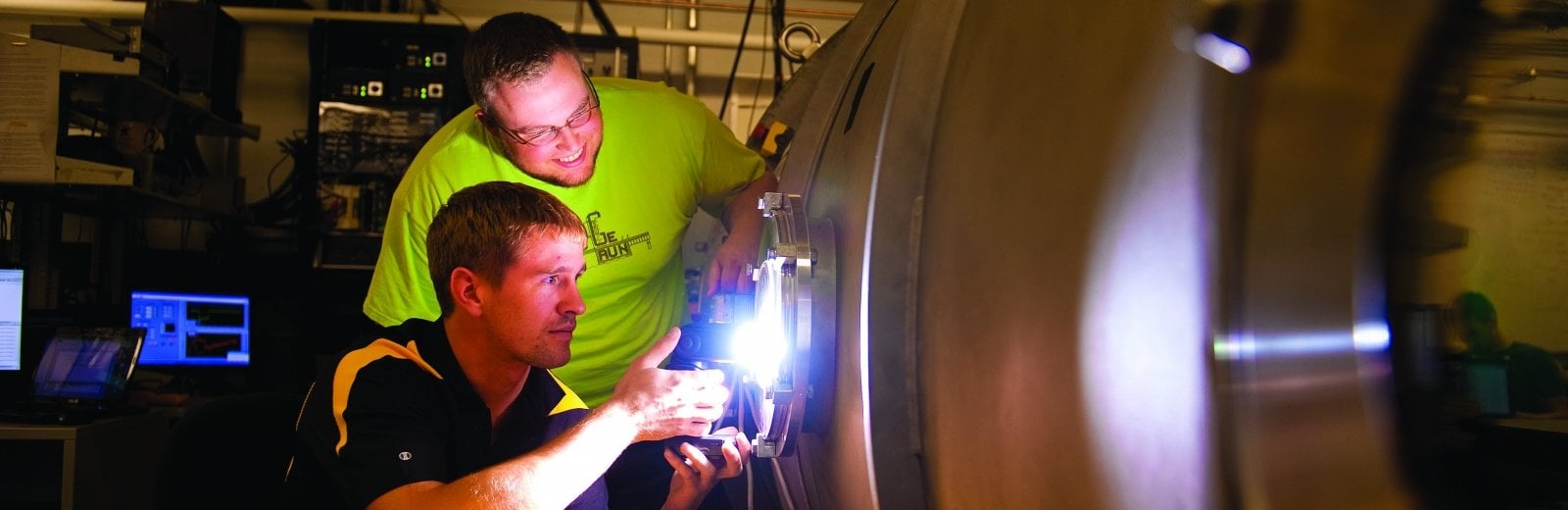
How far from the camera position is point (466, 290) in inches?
49.5

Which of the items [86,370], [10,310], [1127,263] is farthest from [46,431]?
[1127,263]

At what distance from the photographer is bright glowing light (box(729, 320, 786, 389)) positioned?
28.4 inches

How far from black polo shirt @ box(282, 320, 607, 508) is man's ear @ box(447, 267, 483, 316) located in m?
0.04

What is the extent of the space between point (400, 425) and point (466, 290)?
21 centimetres

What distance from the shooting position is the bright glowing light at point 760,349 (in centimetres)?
72

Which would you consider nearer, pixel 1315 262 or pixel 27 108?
pixel 1315 262

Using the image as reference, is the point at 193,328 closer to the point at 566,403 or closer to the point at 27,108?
the point at 27,108

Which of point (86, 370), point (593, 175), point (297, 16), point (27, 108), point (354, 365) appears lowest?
point (86, 370)

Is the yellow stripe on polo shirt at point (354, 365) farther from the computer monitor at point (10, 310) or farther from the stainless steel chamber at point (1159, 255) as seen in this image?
the computer monitor at point (10, 310)

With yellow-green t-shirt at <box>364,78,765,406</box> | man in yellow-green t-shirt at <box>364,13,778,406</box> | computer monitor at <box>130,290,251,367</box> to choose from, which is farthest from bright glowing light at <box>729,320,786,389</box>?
computer monitor at <box>130,290,251,367</box>

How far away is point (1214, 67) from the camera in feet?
1.16

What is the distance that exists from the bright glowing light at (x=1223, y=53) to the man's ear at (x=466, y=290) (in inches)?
41.1

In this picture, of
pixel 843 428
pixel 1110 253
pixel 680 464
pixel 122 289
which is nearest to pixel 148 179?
pixel 122 289

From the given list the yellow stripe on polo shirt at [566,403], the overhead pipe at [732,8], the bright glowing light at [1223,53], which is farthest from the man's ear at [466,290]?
the overhead pipe at [732,8]
